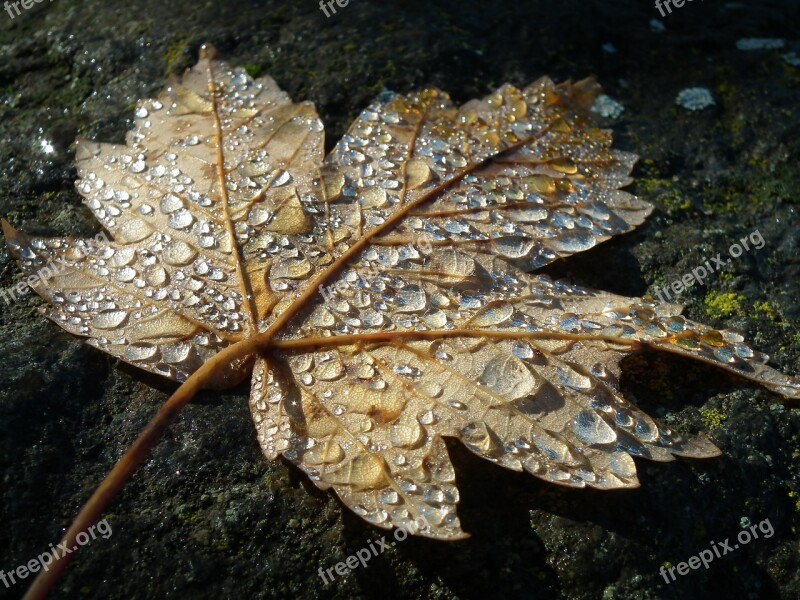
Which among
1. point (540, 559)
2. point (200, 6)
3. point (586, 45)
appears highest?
point (200, 6)

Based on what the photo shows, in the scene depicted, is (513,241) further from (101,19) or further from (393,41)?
(101,19)

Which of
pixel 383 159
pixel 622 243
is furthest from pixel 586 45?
pixel 383 159

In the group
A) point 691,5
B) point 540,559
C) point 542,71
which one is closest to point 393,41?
point 542,71

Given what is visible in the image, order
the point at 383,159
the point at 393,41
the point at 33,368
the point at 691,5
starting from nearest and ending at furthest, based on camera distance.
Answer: the point at 33,368
the point at 383,159
the point at 393,41
the point at 691,5

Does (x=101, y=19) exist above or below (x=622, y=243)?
above

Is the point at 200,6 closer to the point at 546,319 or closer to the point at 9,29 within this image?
the point at 9,29

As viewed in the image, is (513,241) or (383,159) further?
(383,159)

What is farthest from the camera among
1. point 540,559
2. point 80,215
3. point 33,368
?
point 80,215
